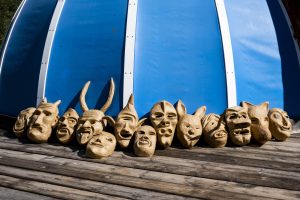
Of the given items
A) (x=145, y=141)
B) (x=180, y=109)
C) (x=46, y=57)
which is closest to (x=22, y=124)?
(x=46, y=57)

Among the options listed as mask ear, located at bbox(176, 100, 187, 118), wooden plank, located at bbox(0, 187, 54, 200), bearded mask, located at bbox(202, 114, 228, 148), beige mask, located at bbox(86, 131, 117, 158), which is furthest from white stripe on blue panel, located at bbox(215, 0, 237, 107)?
wooden plank, located at bbox(0, 187, 54, 200)

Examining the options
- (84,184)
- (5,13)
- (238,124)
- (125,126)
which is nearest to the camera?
(84,184)

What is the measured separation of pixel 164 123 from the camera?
4.01 meters

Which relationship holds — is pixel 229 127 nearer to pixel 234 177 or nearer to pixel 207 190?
pixel 234 177

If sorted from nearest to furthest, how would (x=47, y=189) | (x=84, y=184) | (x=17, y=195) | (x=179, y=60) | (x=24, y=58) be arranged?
(x=17, y=195) → (x=47, y=189) → (x=84, y=184) → (x=179, y=60) → (x=24, y=58)

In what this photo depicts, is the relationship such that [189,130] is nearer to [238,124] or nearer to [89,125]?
[238,124]

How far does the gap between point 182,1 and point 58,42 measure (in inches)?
66.4

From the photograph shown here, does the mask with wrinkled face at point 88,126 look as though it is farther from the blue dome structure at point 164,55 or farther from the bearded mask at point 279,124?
the bearded mask at point 279,124

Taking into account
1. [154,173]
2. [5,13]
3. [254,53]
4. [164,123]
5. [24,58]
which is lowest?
[154,173]

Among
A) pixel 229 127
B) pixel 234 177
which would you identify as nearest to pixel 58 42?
pixel 229 127

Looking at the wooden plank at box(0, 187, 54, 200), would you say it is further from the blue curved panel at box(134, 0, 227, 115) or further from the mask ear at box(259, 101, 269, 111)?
the mask ear at box(259, 101, 269, 111)

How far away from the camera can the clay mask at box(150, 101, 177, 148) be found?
13.2 ft

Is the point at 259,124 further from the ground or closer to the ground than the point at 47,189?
further from the ground

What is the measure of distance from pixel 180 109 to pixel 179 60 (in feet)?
2.12
